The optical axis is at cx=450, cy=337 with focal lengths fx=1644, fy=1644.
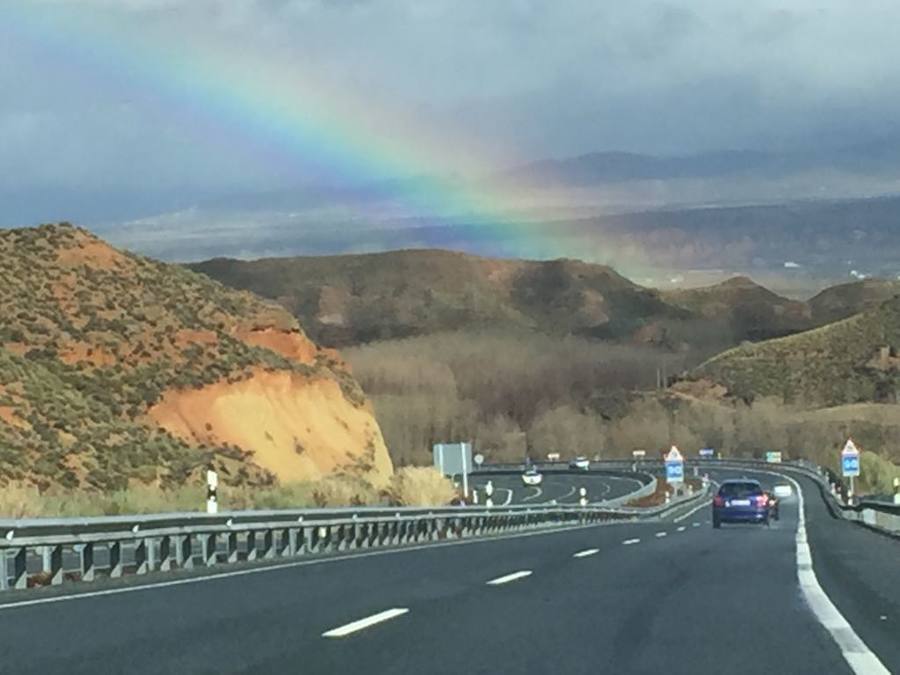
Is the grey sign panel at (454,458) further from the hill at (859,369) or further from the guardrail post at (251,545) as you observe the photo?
the hill at (859,369)

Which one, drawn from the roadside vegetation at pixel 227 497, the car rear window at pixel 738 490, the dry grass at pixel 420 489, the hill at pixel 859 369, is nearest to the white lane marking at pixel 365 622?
the roadside vegetation at pixel 227 497

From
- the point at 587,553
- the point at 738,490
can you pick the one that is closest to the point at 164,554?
the point at 587,553

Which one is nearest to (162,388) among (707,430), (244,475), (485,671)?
(244,475)

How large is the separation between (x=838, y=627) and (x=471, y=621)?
10.1 ft

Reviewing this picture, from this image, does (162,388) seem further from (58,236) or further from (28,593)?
(28,593)

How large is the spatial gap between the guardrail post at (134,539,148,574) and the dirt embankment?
38.1 meters

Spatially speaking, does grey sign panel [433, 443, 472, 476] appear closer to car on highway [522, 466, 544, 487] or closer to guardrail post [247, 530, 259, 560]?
guardrail post [247, 530, 259, 560]

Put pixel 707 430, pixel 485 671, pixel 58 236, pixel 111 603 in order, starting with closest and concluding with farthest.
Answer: pixel 485 671
pixel 111 603
pixel 58 236
pixel 707 430

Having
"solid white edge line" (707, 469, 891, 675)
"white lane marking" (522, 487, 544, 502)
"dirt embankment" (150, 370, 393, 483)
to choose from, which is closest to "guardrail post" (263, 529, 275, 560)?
"solid white edge line" (707, 469, 891, 675)

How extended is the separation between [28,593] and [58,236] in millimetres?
63581

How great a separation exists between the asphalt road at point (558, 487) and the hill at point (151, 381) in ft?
69.7

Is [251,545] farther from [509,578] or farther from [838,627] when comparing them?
[838,627]

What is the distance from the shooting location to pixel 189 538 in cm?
2505

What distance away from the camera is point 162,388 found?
6375 cm
